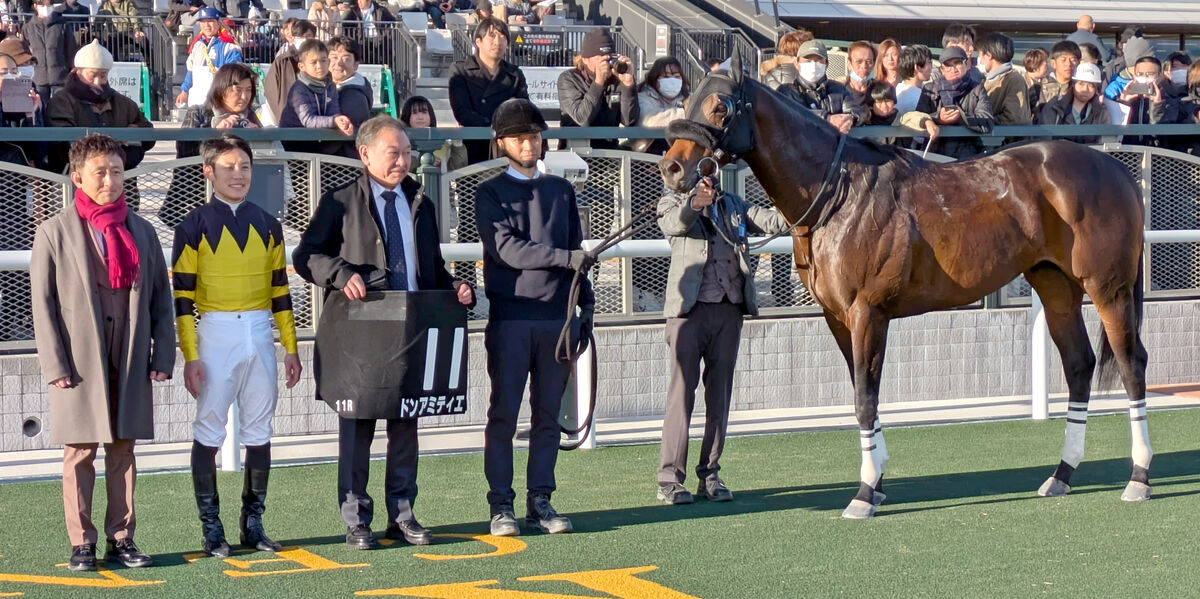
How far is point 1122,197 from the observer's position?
23.2 ft

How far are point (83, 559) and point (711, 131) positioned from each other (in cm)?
294

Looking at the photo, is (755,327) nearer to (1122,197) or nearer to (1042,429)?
(1042,429)

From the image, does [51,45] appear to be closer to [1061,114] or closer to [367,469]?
[1061,114]

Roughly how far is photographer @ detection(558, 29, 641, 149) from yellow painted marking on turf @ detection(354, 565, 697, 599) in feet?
15.3

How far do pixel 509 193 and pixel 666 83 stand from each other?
3.89 m

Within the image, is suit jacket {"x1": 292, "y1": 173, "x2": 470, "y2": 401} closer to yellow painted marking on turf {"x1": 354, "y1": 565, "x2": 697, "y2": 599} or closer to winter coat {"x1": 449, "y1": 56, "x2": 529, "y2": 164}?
yellow painted marking on turf {"x1": 354, "y1": 565, "x2": 697, "y2": 599}

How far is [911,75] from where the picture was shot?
1073cm

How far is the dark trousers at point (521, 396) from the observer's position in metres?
6.20

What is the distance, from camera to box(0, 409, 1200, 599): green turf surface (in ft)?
17.0

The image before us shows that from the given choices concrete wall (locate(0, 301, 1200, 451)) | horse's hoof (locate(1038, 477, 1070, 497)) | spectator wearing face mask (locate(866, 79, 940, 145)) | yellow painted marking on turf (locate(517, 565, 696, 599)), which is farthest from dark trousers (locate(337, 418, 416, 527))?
spectator wearing face mask (locate(866, 79, 940, 145))

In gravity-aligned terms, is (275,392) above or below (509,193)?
below

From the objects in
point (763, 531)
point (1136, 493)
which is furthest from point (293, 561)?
point (1136, 493)

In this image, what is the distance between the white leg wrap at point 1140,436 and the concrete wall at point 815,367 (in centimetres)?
280

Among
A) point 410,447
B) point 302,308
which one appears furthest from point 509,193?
point 302,308
